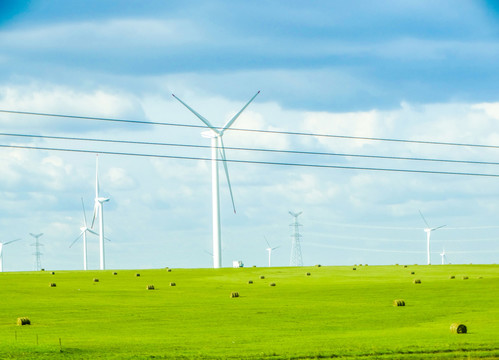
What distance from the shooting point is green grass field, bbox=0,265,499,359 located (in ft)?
147

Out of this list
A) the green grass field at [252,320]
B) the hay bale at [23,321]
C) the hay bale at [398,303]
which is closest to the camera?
the green grass field at [252,320]

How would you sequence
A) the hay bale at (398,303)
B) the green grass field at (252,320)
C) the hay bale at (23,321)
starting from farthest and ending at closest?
the hay bale at (398,303) < the hay bale at (23,321) < the green grass field at (252,320)

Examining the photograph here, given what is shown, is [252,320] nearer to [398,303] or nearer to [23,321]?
[23,321]

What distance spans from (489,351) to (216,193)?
103640mm

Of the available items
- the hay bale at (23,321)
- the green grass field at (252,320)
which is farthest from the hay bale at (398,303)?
the hay bale at (23,321)

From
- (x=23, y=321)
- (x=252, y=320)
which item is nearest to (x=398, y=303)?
(x=252, y=320)

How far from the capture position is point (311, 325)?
59.1 metres

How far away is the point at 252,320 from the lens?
62438 millimetres

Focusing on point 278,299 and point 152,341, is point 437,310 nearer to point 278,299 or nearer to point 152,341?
point 278,299

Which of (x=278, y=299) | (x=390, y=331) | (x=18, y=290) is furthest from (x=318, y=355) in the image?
(x=18, y=290)

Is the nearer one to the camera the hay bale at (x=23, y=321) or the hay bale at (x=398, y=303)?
the hay bale at (x=23, y=321)

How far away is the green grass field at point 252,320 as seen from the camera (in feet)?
147

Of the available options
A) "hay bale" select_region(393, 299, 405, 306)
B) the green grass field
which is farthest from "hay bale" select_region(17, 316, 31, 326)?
"hay bale" select_region(393, 299, 405, 306)

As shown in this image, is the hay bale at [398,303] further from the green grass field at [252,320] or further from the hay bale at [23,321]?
the hay bale at [23,321]
